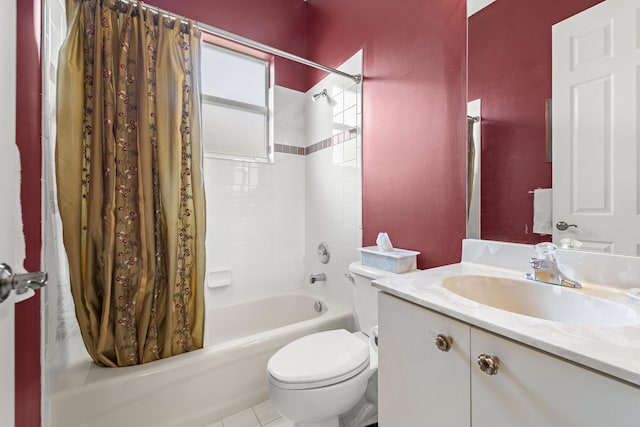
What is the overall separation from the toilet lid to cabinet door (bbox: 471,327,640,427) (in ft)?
1.91

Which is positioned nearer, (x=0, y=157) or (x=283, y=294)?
(x=0, y=157)

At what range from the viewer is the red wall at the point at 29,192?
0.71m

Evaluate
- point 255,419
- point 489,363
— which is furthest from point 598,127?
point 255,419

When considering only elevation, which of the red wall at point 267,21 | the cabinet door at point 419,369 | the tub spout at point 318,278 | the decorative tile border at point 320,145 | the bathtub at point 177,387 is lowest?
the bathtub at point 177,387

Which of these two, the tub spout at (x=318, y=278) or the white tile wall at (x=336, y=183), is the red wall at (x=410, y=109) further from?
the tub spout at (x=318, y=278)

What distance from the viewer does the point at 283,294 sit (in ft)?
7.50

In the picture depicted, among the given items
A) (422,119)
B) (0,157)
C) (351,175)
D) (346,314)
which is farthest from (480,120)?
(0,157)

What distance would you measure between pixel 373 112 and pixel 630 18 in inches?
42.4

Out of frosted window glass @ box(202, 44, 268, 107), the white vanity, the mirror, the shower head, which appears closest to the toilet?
the white vanity

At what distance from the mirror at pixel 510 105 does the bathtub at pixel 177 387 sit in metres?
1.12

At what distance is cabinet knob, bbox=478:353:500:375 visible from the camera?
55 cm

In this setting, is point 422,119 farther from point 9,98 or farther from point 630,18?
point 9,98

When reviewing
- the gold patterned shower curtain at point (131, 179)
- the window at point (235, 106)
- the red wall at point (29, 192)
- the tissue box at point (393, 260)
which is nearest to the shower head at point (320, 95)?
the window at point (235, 106)

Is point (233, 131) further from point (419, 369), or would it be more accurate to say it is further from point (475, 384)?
point (475, 384)
